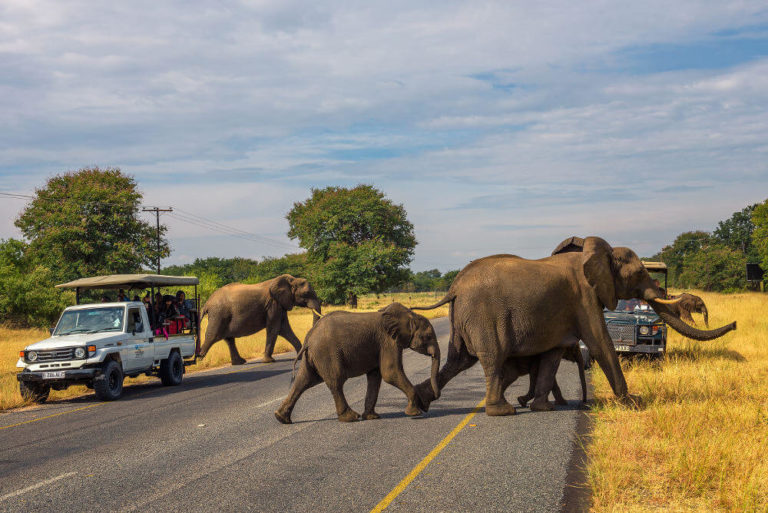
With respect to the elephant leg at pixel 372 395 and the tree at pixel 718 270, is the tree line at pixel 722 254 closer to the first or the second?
the tree at pixel 718 270

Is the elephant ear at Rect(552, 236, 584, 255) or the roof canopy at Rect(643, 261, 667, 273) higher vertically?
the elephant ear at Rect(552, 236, 584, 255)

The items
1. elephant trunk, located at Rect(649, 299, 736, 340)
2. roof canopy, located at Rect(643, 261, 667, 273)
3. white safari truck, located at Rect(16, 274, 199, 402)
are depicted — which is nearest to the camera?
elephant trunk, located at Rect(649, 299, 736, 340)

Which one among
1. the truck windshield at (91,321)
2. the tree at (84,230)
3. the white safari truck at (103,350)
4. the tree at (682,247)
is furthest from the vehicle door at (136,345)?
the tree at (682,247)

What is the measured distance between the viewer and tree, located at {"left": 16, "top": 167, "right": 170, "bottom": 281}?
45.6 metres

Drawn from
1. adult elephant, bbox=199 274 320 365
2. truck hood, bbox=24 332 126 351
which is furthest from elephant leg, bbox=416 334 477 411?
adult elephant, bbox=199 274 320 365

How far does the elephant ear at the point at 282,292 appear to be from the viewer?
23484 mm

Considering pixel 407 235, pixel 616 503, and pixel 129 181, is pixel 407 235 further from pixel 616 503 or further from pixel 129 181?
pixel 616 503

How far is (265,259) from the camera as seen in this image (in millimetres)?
113812

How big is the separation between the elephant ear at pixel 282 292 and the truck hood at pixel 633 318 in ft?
35.7

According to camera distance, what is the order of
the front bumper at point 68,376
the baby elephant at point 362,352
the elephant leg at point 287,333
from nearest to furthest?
the baby elephant at point 362,352, the front bumper at point 68,376, the elephant leg at point 287,333

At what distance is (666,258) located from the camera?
114750 mm

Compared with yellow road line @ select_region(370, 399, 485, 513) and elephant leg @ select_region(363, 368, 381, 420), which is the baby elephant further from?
yellow road line @ select_region(370, 399, 485, 513)

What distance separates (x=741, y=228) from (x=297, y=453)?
4317 inches

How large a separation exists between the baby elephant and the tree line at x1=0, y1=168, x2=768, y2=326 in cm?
3054
